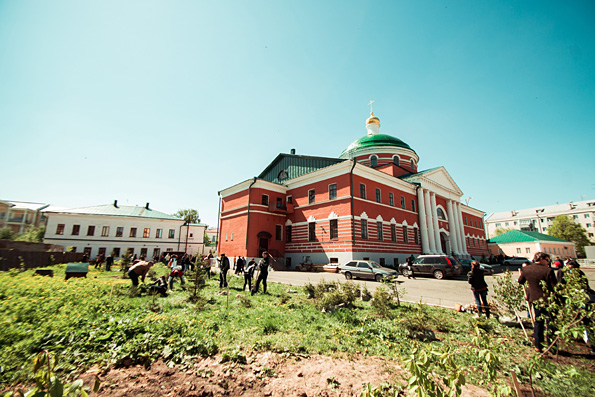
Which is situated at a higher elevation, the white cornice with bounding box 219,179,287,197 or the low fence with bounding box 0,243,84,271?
the white cornice with bounding box 219,179,287,197

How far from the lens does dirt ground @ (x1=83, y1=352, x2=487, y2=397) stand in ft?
12.4

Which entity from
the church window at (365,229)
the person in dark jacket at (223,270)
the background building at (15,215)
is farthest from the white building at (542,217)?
the background building at (15,215)

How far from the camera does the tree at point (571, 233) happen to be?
58.3 m

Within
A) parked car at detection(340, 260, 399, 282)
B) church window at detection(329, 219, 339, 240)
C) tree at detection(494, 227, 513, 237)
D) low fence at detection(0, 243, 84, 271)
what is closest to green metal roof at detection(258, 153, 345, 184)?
church window at detection(329, 219, 339, 240)

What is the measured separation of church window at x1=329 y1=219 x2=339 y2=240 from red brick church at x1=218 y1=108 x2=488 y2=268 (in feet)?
0.32

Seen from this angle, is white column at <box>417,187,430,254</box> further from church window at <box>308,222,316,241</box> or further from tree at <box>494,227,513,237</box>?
tree at <box>494,227,513,237</box>

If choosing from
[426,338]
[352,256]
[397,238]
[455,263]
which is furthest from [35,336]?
[397,238]

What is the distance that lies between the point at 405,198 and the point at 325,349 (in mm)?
29320

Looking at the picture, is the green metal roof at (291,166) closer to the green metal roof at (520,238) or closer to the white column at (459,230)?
the white column at (459,230)

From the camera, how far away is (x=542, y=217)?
251 feet

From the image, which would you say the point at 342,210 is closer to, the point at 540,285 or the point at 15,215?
the point at 540,285

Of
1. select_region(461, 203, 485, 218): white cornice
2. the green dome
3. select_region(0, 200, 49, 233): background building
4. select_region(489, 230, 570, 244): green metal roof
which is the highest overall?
the green dome

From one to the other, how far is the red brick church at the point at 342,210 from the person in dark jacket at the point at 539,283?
1743 centimetres

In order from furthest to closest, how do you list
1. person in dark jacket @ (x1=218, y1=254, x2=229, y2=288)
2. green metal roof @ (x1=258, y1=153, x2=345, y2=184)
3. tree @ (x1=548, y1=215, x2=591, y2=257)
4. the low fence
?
1. tree @ (x1=548, y1=215, x2=591, y2=257)
2. green metal roof @ (x1=258, y1=153, x2=345, y2=184)
3. the low fence
4. person in dark jacket @ (x1=218, y1=254, x2=229, y2=288)
